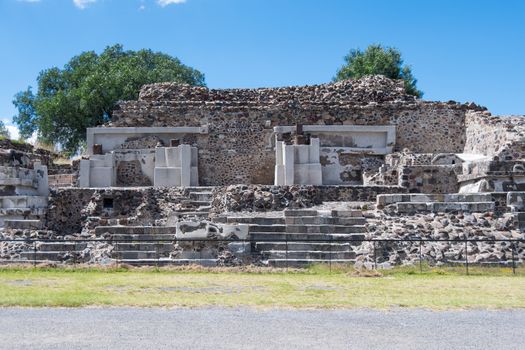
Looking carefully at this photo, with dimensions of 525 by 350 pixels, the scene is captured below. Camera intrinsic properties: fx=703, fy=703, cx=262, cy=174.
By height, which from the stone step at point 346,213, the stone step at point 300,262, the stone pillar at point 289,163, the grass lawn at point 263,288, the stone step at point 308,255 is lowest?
the grass lawn at point 263,288

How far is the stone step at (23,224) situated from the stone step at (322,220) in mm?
7090

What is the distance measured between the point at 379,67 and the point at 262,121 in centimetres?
2224

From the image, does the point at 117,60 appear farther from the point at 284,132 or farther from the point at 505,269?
the point at 505,269

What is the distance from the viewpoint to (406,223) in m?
17.5

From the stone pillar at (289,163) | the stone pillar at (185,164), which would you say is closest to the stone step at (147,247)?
the stone pillar at (289,163)

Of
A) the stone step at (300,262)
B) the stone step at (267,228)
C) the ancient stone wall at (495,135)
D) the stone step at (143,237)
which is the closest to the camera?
the stone step at (300,262)

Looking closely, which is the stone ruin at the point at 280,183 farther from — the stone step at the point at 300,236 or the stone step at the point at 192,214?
the stone step at the point at 192,214

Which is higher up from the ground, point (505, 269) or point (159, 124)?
point (159, 124)

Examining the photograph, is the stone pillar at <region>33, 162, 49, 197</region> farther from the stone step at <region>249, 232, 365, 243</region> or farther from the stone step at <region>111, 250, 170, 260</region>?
the stone step at <region>249, 232, 365, 243</region>

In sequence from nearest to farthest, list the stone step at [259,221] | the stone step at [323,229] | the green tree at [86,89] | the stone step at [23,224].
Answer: the stone step at [323,229]
the stone step at [259,221]
the stone step at [23,224]
the green tree at [86,89]

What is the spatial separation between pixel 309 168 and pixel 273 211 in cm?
521

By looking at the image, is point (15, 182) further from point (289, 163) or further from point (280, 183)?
point (289, 163)

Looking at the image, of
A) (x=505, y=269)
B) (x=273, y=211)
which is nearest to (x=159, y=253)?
(x=273, y=211)

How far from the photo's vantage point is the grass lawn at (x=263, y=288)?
426 inches
